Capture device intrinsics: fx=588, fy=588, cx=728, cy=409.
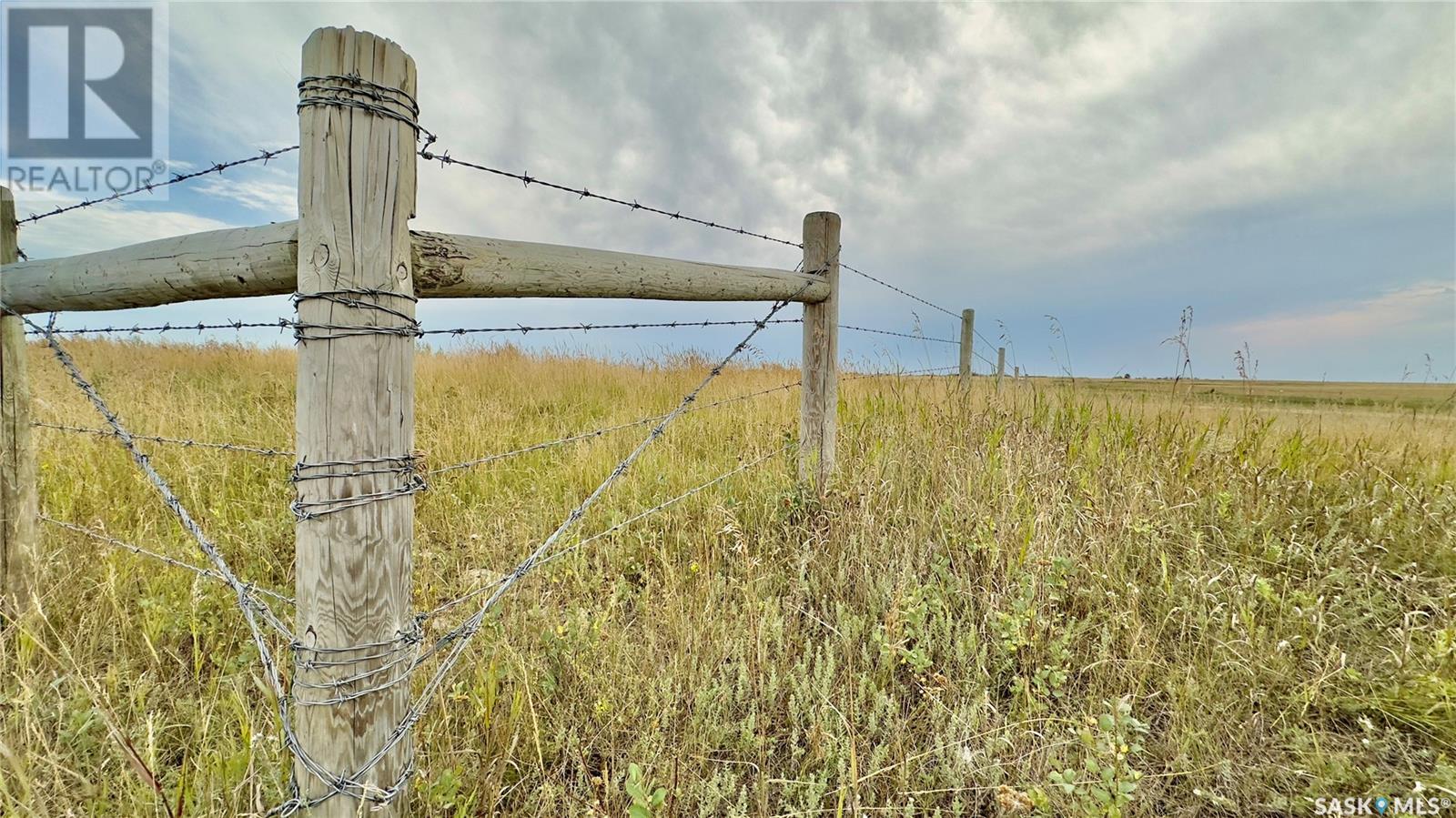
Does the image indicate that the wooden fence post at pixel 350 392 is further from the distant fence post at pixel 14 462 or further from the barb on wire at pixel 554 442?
the distant fence post at pixel 14 462

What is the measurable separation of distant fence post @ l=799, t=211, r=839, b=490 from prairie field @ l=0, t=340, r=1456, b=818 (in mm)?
238

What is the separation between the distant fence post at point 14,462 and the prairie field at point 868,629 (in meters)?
0.17

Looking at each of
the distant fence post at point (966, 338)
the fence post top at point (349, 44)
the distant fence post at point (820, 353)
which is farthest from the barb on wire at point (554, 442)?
the distant fence post at point (966, 338)

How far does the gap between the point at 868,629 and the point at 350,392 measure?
6.72ft

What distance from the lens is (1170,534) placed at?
124 inches

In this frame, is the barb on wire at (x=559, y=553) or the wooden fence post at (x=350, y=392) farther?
the barb on wire at (x=559, y=553)

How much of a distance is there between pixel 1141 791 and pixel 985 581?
3.12 feet

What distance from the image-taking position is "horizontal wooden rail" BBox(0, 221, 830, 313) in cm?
150

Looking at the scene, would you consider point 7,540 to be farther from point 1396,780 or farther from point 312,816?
point 1396,780

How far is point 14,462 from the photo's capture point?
2525mm

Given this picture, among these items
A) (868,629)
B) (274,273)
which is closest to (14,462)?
(274,273)

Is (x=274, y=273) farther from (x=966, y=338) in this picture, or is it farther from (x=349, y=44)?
(x=966, y=338)

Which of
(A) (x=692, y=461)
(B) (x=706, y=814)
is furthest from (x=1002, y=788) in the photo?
(A) (x=692, y=461)

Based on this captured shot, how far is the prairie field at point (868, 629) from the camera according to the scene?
170cm
